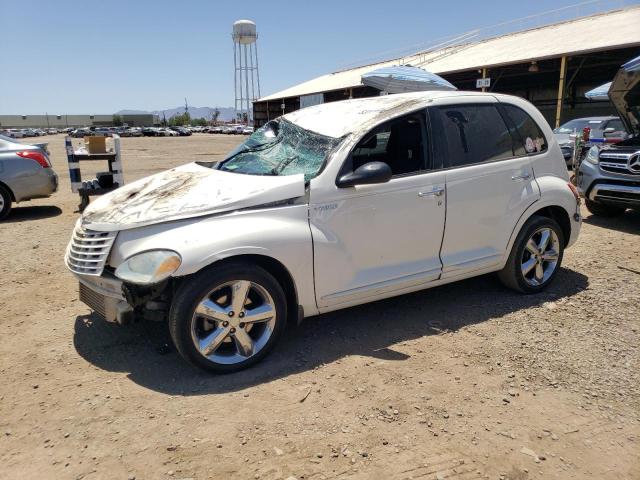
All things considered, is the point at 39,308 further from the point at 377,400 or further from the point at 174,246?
the point at 377,400

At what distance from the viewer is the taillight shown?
8.28 m

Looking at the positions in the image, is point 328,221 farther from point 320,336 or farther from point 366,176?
point 320,336

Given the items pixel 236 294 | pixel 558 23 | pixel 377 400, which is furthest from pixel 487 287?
pixel 558 23

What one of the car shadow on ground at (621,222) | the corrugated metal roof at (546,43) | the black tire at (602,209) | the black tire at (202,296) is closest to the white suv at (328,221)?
the black tire at (202,296)

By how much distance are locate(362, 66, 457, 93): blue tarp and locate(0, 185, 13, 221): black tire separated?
8173 millimetres

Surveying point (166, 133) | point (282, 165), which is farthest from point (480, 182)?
point (166, 133)

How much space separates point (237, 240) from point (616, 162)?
6549 millimetres

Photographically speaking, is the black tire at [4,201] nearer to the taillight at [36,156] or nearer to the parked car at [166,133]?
the taillight at [36,156]

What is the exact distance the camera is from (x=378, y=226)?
12.0 ft

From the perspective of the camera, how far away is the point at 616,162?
731cm

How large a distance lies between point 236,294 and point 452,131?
225cm

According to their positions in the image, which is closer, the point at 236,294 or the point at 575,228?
the point at 236,294

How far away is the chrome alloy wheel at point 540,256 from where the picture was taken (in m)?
4.54

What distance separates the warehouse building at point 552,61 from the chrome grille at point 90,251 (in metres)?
18.4
